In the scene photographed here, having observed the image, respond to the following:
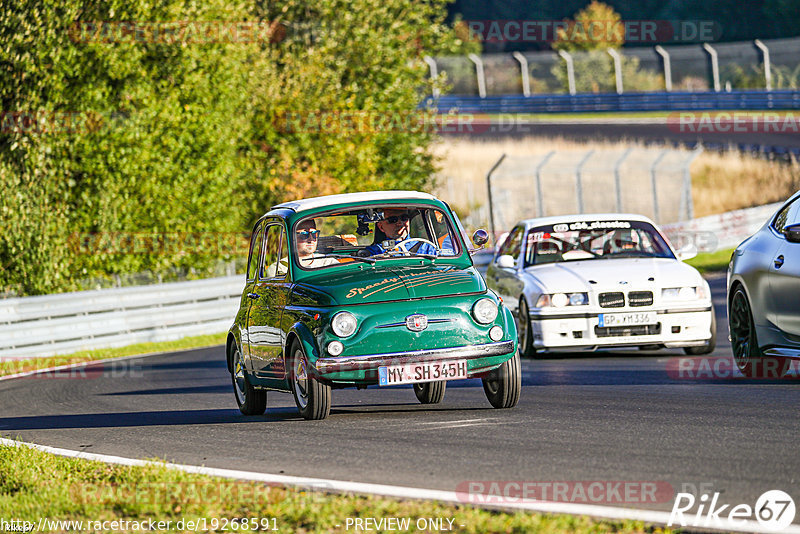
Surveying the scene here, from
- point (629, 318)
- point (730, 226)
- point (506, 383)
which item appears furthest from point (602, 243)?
point (730, 226)

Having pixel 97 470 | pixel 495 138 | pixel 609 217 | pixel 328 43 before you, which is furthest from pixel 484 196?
pixel 97 470

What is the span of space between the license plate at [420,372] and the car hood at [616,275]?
5.11 m

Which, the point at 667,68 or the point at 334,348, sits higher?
the point at 667,68

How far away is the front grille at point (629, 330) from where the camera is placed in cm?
1412

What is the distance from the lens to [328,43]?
122 ft

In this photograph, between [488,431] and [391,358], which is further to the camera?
[391,358]

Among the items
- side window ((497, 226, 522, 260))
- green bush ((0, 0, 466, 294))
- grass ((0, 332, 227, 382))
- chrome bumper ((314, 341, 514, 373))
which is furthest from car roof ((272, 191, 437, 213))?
green bush ((0, 0, 466, 294))

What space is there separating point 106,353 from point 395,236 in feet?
40.6

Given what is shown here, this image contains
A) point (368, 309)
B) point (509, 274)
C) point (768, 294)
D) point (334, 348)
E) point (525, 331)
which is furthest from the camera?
point (509, 274)

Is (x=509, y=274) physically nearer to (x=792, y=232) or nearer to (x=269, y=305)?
(x=269, y=305)

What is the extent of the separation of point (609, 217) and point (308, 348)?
7.16 meters

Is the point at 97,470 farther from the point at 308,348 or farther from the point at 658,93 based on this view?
the point at 658,93

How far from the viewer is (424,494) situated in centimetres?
649

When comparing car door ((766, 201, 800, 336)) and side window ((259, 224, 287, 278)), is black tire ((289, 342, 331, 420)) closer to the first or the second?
side window ((259, 224, 287, 278))
